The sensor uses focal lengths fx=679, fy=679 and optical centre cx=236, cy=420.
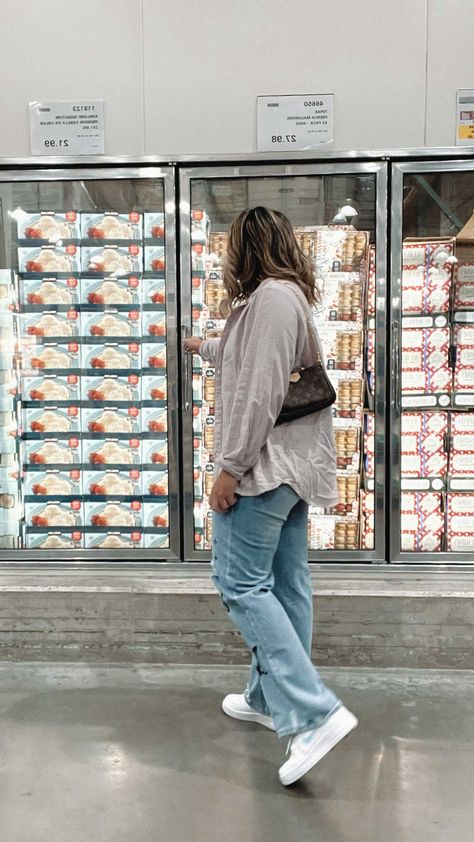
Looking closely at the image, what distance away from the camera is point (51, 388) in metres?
3.38

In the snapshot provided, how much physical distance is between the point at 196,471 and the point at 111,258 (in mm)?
1115

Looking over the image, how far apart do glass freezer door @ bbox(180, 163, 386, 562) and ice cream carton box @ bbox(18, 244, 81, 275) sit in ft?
1.87

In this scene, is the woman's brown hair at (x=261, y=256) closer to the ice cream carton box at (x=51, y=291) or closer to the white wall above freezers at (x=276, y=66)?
the white wall above freezers at (x=276, y=66)

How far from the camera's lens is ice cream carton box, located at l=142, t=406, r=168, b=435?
333cm

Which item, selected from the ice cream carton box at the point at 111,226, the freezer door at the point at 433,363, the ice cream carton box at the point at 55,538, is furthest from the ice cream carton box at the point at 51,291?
the freezer door at the point at 433,363

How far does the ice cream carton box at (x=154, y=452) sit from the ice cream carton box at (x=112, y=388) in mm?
230

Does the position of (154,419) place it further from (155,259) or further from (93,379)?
(155,259)

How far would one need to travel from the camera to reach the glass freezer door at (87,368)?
3.24 metres

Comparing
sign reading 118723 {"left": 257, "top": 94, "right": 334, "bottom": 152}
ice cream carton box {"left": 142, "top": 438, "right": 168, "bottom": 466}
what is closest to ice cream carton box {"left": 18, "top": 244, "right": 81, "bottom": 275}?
ice cream carton box {"left": 142, "top": 438, "right": 168, "bottom": 466}

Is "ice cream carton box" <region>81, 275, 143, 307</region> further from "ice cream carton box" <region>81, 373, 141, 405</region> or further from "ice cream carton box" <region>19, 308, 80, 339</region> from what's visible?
"ice cream carton box" <region>81, 373, 141, 405</region>

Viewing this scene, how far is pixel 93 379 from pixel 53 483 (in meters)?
0.57

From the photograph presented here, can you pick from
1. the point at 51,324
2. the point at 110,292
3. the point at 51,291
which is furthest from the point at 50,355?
the point at 110,292

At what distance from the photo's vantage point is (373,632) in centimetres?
291

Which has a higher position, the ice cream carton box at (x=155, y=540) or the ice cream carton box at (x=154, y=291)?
the ice cream carton box at (x=154, y=291)
